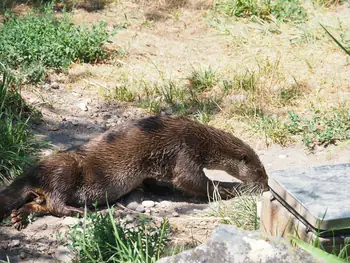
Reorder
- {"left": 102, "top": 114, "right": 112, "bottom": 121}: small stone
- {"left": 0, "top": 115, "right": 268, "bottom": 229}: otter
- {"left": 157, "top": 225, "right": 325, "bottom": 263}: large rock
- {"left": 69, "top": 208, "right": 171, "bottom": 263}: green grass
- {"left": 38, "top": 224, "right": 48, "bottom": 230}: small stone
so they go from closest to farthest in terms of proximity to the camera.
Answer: {"left": 157, "top": 225, "right": 325, "bottom": 263}: large rock → {"left": 69, "top": 208, "right": 171, "bottom": 263}: green grass → {"left": 38, "top": 224, "right": 48, "bottom": 230}: small stone → {"left": 0, "top": 115, "right": 268, "bottom": 229}: otter → {"left": 102, "top": 114, "right": 112, "bottom": 121}: small stone

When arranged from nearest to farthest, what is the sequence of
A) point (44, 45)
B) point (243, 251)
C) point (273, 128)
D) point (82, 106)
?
point (243, 251), point (273, 128), point (82, 106), point (44, 45)

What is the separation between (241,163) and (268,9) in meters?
4.40

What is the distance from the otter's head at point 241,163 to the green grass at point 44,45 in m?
2.55

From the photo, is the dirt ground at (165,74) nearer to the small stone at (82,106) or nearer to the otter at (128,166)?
the small stone at (82,106)

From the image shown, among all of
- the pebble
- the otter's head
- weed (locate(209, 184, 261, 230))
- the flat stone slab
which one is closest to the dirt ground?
the pebble

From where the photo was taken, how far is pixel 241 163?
6012mm

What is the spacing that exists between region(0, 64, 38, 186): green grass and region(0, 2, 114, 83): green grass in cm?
76

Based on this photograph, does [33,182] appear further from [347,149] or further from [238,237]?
[347,149]

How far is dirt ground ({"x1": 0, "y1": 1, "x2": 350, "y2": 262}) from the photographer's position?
205 inches

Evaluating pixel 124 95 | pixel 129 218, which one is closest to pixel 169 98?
pixel 124 95

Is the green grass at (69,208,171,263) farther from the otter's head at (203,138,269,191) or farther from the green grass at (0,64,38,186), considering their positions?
the otter's head at (203,138,269,191)

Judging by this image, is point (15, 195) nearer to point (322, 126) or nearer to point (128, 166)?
point (128, 166)

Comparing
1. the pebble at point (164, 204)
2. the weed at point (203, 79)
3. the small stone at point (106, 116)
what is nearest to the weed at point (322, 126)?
the weed at point (203, 79)

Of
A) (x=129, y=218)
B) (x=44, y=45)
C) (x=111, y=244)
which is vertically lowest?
(x=129, y=218)
